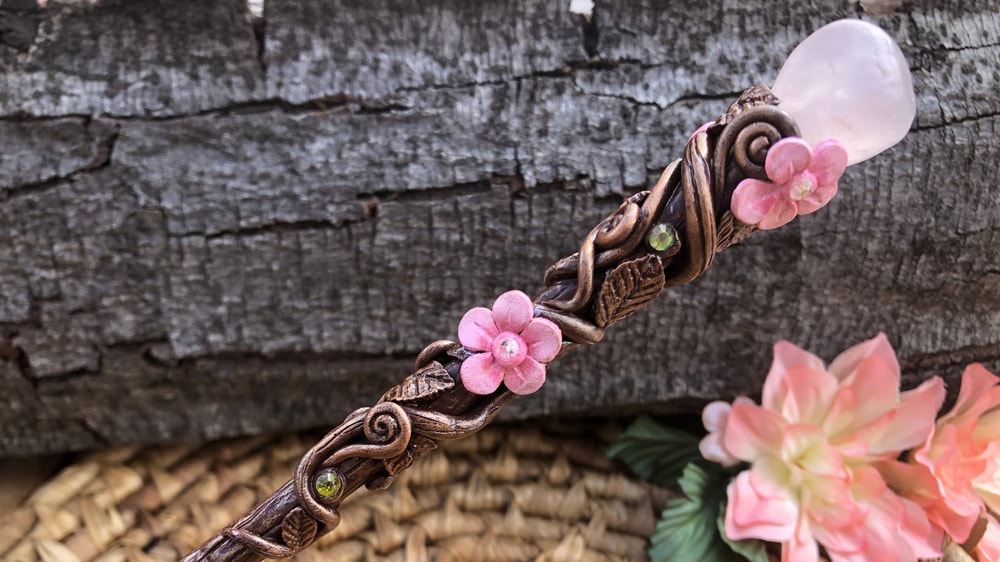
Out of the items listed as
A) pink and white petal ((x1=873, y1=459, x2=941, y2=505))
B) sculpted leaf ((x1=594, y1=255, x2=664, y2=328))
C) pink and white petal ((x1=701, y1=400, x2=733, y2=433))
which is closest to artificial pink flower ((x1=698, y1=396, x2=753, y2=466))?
pink and white petal ((x1=701, y1=400, x2=733, y2=433))

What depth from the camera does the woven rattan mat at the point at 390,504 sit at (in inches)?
23.6

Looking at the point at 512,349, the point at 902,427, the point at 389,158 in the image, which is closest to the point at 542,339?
the point at 512,349

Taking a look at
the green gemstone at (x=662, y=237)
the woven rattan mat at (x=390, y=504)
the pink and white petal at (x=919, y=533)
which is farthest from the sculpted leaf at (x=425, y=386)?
the pink and white petal at (x=919, y=533)

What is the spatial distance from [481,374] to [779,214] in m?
0.17

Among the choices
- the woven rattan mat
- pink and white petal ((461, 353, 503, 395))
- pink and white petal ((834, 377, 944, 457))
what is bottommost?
the woven rattan mat

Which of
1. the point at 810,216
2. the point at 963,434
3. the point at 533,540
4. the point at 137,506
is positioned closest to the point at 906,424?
the point at 963,434

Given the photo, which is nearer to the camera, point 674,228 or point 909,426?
point 674,228

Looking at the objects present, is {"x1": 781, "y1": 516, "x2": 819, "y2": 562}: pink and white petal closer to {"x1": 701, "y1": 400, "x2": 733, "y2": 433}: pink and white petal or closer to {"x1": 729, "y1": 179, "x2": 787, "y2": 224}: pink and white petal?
{"x1": 701, "y1": 400, "x2": 733, "y2": 433}: pink and white petal

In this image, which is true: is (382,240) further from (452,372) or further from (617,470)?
(617,470)

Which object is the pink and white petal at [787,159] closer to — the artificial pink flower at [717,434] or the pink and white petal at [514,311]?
the pink and white petal at [514,311]

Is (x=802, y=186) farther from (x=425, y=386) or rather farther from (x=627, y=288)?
(x=425, y=386)

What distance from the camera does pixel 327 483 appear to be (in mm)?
410

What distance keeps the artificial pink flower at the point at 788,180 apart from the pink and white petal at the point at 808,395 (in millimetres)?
238

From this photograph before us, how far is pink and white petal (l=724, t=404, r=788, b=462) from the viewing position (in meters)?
0.56
